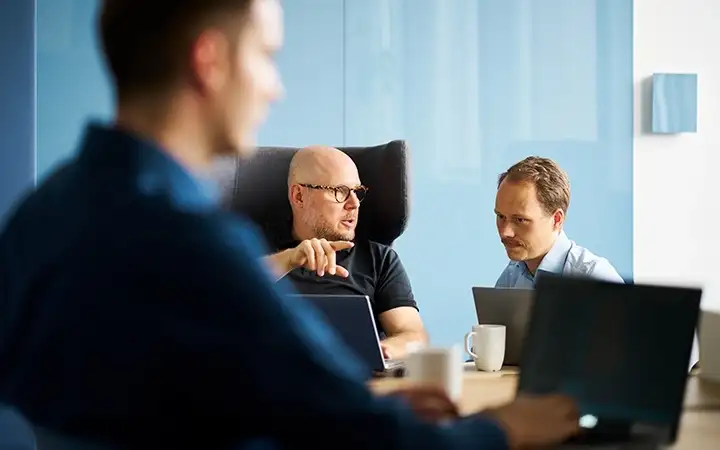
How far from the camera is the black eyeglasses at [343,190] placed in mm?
3139

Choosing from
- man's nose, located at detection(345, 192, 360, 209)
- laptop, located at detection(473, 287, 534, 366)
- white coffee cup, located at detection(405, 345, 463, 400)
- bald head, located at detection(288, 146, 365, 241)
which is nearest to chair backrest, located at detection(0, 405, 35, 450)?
bald head, located at detection(288, 146, 365, 241)

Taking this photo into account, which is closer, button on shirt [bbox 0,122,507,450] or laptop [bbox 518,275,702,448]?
button on shirt [bbox 0,122,507,450]

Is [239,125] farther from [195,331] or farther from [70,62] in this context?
[70,62]

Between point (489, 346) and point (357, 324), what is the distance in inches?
11.5

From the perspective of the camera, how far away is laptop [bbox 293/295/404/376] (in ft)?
7.06

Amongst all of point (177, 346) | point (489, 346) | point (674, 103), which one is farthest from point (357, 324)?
point (674, 103)

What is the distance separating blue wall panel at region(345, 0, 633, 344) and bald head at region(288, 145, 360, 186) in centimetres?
96

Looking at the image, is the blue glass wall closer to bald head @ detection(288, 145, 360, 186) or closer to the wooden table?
bald head @ detection(288, 145, 360, 186)

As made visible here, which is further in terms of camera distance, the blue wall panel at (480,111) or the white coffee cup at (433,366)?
the blue wall panel at (480,111)

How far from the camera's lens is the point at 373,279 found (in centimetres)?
330

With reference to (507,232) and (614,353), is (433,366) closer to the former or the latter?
(614,353)

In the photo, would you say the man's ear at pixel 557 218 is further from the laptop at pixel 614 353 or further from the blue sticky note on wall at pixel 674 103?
the laptop at pixel 614 353

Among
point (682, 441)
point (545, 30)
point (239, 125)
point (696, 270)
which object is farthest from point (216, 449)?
point (696, 270)

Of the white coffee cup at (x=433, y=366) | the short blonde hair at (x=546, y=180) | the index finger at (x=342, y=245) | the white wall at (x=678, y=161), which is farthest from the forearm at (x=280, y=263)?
the white wall at (x=678, y=161)
